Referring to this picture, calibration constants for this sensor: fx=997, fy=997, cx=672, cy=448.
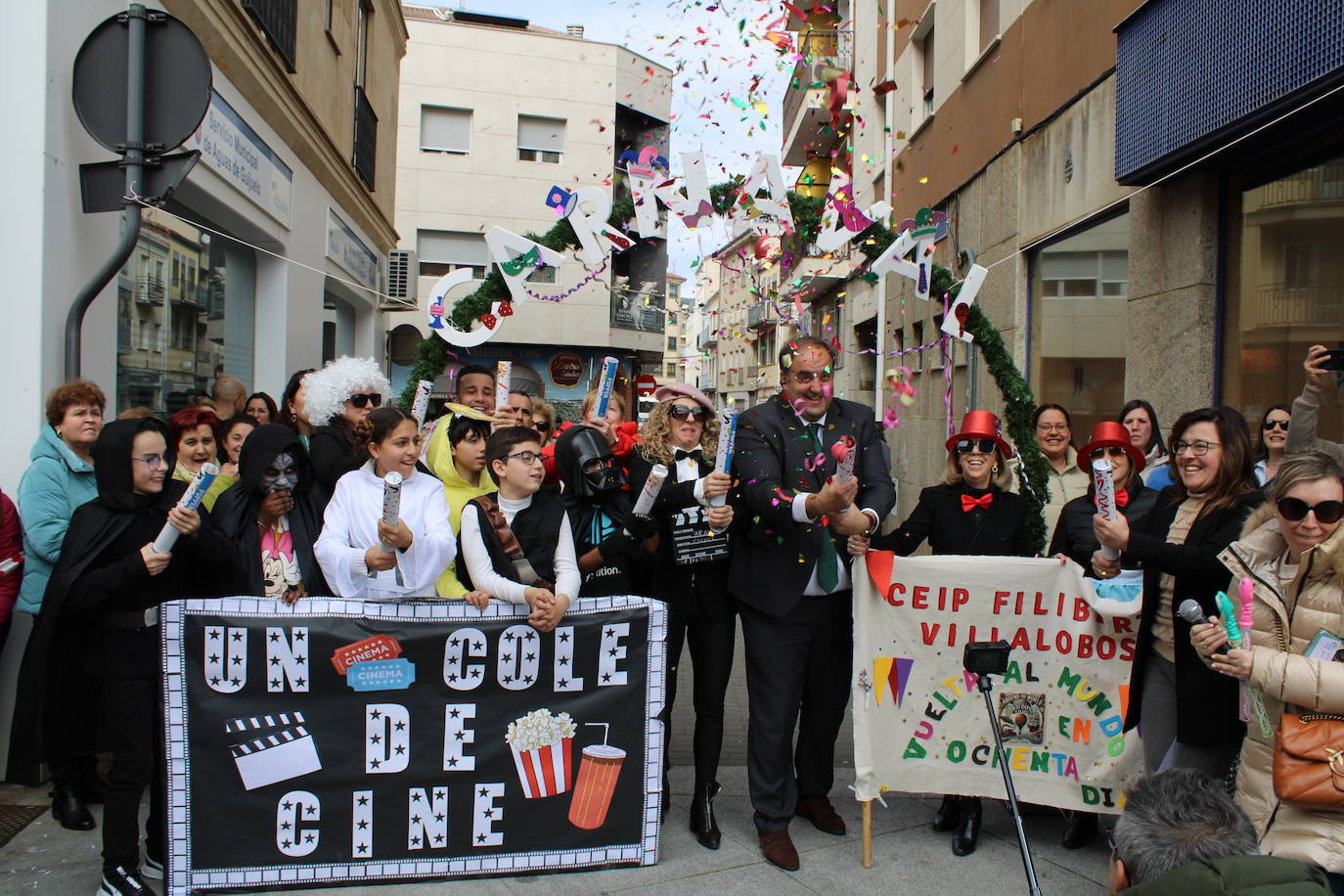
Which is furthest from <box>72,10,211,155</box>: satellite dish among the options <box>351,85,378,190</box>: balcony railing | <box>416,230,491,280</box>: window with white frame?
<box>416,230,491,280</box>: window with white frame

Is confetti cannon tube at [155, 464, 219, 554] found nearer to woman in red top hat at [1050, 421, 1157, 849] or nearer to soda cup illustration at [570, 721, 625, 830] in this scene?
soda cup illustration at [570, 721, 625, 830]

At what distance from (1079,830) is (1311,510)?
2127mm

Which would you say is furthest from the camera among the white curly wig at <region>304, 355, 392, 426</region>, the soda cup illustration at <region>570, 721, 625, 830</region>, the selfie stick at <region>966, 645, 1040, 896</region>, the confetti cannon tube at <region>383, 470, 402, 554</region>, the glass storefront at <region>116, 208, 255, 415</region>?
the glass storefront at <region>116, 208, 255, 415</region>

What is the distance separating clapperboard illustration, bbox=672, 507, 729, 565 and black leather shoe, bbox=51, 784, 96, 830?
2.74m

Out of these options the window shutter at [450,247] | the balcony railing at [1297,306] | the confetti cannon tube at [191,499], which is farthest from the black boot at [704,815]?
the window shutter at [450,247]

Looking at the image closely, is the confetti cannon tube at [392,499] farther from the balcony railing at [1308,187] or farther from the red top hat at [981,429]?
the balcony railing at [1308,187]

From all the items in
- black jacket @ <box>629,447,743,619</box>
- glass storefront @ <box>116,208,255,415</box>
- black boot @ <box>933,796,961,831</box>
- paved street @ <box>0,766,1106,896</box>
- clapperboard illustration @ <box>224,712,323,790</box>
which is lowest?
paved street @ <box>0,766,1106,896</box>

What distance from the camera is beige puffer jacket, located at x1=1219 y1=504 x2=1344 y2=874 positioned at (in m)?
2.68

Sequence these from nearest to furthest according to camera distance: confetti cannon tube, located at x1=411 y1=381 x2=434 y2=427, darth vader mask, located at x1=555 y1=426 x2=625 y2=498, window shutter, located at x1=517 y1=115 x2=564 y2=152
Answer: darth vader mask, located at x1=555 y1=426 x2=625 y2=498, confetti cannon tube, located at x1=411 y1=381 x2=434 y2=427, window shutter, located at x1=517 y1=115 x2=564 y2=152

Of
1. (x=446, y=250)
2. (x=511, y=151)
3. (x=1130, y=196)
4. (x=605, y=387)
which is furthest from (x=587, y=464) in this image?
(x=511, y=151)

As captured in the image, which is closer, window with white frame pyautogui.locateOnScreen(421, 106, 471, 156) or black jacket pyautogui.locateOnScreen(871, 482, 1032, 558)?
black jacket pyautogui.locateOnScreen(871, 482, 1032, 558)

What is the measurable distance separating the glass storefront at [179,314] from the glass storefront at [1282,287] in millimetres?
6981

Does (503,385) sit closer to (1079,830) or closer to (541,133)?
(1079,830)

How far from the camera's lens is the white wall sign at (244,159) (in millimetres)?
6863
